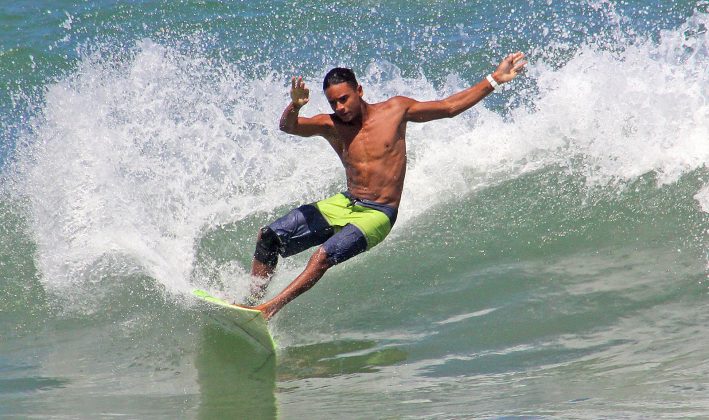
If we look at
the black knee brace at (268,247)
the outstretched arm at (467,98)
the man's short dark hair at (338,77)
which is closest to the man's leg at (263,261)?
the black knee brace at (268,247)

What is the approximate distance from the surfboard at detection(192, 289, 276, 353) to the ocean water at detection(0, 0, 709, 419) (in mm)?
99

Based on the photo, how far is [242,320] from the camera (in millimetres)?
6086

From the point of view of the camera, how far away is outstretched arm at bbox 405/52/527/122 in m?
6.38

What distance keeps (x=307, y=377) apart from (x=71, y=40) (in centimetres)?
924

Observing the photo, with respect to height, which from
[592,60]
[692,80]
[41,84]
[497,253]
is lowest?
[497,253]

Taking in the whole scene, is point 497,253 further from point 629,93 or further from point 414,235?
point 629,93

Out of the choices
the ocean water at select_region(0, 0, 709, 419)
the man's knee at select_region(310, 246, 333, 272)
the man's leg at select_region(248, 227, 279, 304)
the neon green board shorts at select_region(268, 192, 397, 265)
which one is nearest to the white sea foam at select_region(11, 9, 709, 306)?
the ocean water at select_region(0, 0, 709, 419)


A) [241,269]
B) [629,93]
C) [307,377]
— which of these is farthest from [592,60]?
[307,377]

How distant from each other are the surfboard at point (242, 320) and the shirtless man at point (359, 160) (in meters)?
0.42

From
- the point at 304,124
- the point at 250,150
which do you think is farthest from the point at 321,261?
the point at 250,150

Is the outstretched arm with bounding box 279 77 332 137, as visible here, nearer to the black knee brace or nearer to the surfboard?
the black knee brace

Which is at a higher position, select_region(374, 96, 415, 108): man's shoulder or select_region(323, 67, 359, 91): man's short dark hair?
select_region(323, 67, 359, 91): man's short dark hair

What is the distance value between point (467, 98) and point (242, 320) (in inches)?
82.2

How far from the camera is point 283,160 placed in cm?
964
